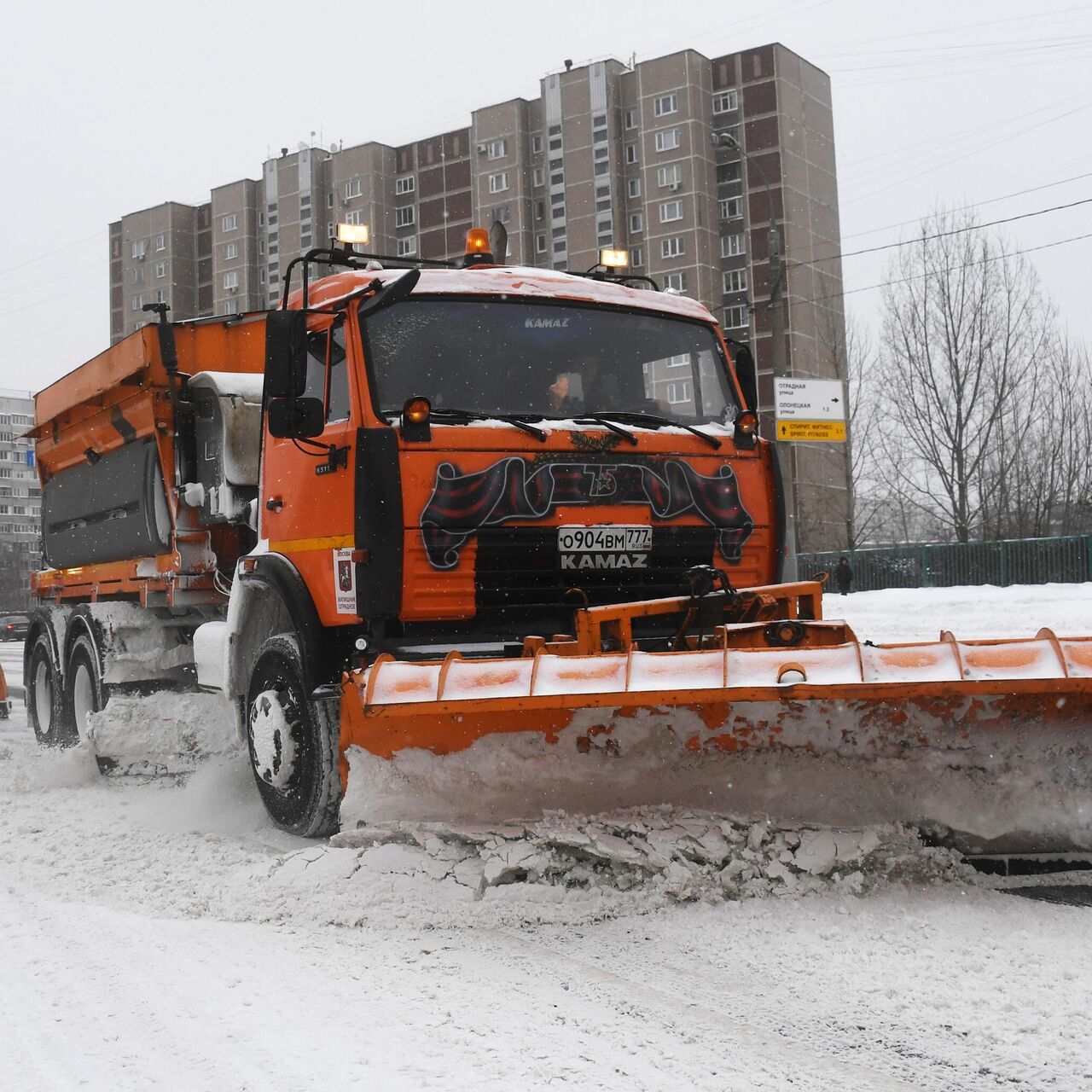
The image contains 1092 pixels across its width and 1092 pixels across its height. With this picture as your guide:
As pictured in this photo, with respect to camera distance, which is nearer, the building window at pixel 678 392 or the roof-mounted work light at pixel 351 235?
the building window at pixel 678 392

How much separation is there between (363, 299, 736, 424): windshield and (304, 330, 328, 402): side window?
290 mm

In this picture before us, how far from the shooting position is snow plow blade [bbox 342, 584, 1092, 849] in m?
3.85

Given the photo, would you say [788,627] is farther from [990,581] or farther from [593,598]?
[990,581]

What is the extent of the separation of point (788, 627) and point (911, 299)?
97.4 feet

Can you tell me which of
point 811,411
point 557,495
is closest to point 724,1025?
point 557,495

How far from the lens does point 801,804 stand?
430 centimetres

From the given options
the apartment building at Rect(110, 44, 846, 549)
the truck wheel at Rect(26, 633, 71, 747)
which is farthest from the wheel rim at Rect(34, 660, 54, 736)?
the apartment building at Rect(110, 44, 846, 549)

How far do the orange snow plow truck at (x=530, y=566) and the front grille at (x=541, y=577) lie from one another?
0.01 m

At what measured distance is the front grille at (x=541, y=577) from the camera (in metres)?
5.09

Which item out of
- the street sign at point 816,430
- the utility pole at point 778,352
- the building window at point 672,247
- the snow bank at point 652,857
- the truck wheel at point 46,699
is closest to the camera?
the snow bank at point 652,857

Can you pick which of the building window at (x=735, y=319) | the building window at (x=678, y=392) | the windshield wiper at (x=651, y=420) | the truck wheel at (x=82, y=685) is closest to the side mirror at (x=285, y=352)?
the windshield wiper at (x=651, y=420)

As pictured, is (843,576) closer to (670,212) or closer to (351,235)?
Result: (351,235)

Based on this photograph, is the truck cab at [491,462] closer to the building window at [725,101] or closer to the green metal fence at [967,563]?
the green metal fence at [967,563]

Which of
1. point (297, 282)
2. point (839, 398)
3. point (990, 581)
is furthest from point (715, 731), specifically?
point (990, 581)
